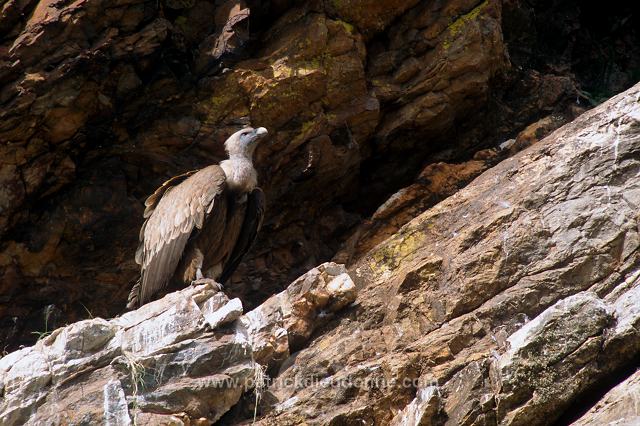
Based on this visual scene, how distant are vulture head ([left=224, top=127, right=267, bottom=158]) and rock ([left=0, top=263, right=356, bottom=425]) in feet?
6.59

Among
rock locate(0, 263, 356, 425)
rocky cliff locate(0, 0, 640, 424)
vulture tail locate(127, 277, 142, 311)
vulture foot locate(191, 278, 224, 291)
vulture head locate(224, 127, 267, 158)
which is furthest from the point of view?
vulture head locate(224, 127, 267, 158)

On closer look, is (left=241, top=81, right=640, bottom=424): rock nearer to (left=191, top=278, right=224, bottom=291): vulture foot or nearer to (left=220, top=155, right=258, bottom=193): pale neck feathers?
(left=191, top=278, right=224, bottom=291): vulture foot

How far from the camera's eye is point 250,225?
9.30 m

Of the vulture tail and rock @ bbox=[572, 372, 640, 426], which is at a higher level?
the vulture tail

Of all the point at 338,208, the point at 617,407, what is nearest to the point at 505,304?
the point at 617,407

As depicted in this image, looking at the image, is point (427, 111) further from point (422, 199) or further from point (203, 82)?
point (203, 82)

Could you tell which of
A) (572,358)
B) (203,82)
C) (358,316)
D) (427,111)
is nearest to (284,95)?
(203,82)

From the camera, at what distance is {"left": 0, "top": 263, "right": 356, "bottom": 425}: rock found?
6988 millimetres

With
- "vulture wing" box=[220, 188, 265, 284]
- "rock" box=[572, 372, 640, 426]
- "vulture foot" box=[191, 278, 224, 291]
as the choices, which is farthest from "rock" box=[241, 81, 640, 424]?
"vulture wing" box=[220, 188, 265, 284]

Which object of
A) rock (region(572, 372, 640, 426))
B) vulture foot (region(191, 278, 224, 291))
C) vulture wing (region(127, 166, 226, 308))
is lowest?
rock (region(572, 372, 640, 426))

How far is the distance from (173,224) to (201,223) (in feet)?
1.06

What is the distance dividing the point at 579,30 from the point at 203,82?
17.0ft

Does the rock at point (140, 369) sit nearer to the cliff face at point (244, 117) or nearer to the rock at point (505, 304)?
the rock at point (505, 304)

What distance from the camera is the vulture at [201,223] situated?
8.79m
